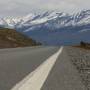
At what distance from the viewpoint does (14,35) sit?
129 m

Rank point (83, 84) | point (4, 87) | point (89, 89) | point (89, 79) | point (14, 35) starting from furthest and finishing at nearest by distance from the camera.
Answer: point (14, 35), point (89, 79), point (83, 84), point (89, 89), point (4, 87)

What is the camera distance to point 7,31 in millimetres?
130875

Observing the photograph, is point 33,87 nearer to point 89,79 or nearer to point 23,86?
point 23,86

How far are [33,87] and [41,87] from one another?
20 cm

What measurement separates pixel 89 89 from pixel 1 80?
7.22 ft

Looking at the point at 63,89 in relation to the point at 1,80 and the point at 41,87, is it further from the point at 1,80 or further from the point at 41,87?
the point at 1,80

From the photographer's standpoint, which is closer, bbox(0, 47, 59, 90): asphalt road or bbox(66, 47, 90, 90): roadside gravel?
bbox(0, 47, 59, 90): asphalt road

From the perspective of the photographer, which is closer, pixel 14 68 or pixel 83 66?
pixel 14 68

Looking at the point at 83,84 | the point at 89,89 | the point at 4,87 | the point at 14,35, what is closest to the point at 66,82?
the point at 83,84

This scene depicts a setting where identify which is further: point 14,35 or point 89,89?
point 14,35

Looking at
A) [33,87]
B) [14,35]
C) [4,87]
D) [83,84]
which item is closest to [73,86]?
[83,84]

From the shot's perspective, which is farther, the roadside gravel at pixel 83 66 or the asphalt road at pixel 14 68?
the roadside gravel at pixel 83 66

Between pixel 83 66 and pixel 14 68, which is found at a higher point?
pixel 14 68

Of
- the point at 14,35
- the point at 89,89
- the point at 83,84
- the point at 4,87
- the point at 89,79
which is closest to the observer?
the point at 4,87
